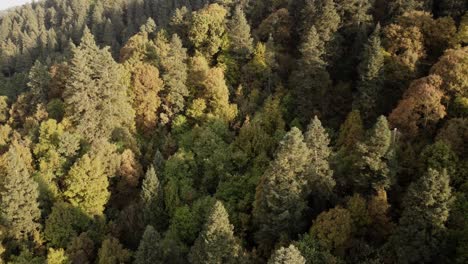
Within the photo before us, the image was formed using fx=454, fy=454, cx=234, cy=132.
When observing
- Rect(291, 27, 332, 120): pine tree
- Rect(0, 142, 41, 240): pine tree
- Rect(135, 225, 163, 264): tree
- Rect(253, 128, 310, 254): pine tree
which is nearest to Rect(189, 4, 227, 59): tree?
Rect(291, 27, 332, 120): pine tree

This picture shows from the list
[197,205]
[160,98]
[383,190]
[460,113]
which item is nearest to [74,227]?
[197,205]

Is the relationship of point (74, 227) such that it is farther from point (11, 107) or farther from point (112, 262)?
point (11, 107)

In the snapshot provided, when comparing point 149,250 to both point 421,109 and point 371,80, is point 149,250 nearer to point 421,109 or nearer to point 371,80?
point 421,109

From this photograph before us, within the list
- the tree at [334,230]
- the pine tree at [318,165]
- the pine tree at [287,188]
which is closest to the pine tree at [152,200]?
the pine tree at [287,188]

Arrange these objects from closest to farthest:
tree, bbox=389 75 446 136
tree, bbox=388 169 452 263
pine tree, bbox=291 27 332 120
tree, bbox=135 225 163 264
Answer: tree, bbox=388 169 452 263 → tree, bbox=135 225 163 264 → tree, bbox=389 75 446 136 → pine tree, bbox=291 27 332 120

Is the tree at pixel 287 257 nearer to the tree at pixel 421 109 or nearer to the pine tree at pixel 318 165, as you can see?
the pine tree at pixel 318 165

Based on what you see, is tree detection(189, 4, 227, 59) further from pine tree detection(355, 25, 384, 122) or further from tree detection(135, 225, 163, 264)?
tree detection(135, 225, 163, 264)
